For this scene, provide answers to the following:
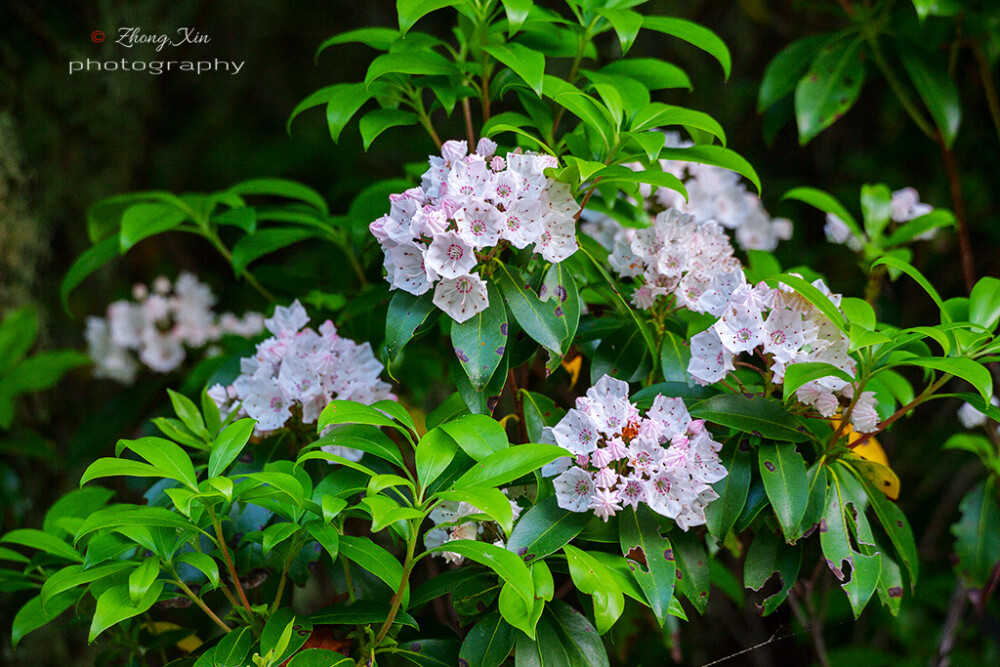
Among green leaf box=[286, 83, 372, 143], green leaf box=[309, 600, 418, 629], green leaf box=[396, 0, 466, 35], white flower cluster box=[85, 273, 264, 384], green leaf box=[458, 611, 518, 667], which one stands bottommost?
white flower cluster box=[85, 273, 264, 384]

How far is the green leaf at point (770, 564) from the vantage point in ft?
3.31

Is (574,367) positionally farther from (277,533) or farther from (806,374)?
(277,533)

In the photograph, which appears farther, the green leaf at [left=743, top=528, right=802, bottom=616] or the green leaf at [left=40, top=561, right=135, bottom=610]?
the green leaf at [left=743, top=528, right=802, bottom=616]

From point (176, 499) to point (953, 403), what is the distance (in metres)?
2.22

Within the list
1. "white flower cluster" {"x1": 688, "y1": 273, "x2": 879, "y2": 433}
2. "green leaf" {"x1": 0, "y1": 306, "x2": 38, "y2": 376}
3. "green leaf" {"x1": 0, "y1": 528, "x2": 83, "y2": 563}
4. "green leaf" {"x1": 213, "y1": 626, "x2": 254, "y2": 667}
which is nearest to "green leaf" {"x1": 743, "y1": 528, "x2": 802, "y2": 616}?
"white flower cluster" {"x1": 688, "y1": 273, "x2": 879, "y2": 433}

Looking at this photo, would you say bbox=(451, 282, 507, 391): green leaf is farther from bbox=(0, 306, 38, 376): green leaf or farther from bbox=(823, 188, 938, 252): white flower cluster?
bbox=(0, 306, 38, 376): green leaf

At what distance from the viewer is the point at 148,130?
2623 mm

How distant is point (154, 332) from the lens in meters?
2.01

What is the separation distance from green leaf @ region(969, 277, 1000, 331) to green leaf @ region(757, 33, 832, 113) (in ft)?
2.32

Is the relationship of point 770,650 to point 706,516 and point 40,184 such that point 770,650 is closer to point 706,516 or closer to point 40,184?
point 706,516

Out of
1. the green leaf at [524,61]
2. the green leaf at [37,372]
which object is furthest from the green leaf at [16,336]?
the green leaf at [524,61]

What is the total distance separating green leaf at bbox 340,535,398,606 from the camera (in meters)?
0.87

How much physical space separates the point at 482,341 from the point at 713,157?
0.42m

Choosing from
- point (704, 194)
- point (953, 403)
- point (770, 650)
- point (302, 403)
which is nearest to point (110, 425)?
point (302, 403)
